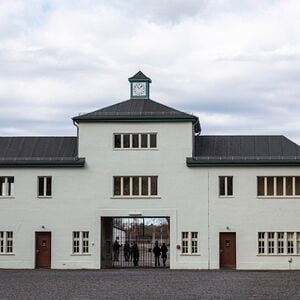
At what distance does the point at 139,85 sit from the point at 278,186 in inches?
411

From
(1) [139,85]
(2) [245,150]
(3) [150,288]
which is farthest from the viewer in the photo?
(1) [139,85]

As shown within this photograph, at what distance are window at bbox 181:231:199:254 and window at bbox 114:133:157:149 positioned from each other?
17.5 ft

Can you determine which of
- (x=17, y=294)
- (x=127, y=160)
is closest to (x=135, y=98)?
(x=127, y=160)

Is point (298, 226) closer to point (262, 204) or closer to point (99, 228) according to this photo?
point (262, 204)

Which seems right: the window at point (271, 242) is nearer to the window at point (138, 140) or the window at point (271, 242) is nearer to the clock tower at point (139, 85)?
the window at point (138, 140)

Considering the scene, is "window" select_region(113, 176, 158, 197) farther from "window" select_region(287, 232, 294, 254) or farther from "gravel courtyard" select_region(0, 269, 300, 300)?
"gravel courtyard" select_region(0, 269, 300, 300)

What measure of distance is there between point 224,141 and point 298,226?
701 centimetres

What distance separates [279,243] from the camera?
48.8 m

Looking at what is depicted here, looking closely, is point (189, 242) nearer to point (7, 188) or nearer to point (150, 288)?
point (7, 188)

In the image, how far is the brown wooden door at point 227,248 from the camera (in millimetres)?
49000

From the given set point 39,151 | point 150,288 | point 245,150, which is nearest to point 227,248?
point 245,150

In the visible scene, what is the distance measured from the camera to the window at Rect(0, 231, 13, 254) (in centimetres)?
4984

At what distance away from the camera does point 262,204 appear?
49000mm

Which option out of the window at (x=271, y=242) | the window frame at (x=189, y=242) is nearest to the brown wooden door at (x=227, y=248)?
the window frame at (x=189, y=242)
